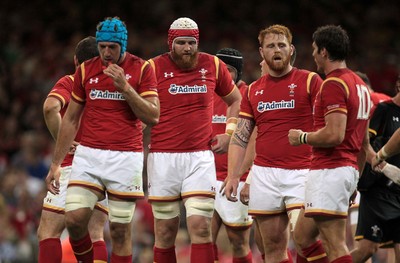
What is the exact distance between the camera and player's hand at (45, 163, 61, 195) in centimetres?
919

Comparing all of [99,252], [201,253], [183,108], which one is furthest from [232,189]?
[99,252]

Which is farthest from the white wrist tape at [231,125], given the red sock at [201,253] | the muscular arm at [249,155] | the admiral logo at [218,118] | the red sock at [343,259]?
the red sock at [343,259]

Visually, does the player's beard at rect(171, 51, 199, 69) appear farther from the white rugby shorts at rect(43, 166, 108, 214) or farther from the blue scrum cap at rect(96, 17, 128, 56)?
the white rugby shorts at rect(43, 166, 108, 214)

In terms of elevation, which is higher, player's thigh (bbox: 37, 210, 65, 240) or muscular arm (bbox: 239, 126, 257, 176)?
muscular arm (bbox: 239, 126, 257, 176)

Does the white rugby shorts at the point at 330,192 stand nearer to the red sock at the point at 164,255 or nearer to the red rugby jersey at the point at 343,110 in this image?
the red rugby jersey at the point at 343,110

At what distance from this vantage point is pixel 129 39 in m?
19.8

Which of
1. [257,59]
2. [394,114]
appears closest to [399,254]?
[394,114]

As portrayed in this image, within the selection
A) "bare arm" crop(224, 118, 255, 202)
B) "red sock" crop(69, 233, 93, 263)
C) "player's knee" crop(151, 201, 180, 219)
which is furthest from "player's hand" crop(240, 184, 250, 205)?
"red sock" crop(69, 233, 93, 263)

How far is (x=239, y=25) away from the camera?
789 inches

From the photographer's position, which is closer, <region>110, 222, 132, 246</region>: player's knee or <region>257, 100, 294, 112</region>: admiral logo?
<region>110, 222, 132, 246</region>: player's knee

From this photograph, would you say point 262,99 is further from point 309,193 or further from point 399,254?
point 399,254

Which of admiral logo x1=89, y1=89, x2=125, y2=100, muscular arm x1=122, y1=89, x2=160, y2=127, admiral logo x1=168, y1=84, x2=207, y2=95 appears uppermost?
admiral logo x1=168, y1=84, x2=207, y2=95

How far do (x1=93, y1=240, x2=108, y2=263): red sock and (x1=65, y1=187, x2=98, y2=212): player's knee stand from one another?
2.95 feet

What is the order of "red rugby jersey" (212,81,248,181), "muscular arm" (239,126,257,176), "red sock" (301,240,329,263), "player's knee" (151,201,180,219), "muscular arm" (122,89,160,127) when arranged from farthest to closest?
"red rugby jersey" (212,81,248,181) < "muscular arm" (239,126,257,176) < "player's knee" (151,201,180,219) < "red sock" (301,240,329,263) < "muscular arm" (122,89,160,127)
